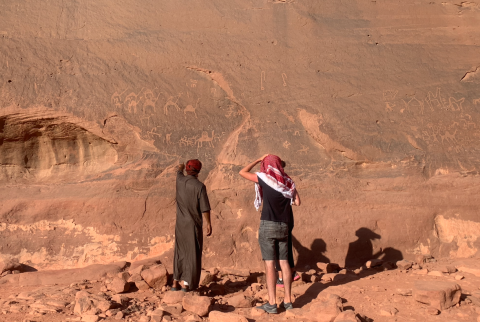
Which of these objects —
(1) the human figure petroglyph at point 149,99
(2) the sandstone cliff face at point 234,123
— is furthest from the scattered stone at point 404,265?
(1) the human figure petroglyph at point 149,99

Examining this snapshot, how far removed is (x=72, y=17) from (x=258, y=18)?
2571 mm

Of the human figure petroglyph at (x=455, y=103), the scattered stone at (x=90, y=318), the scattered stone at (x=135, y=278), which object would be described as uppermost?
the human figure petroglyph at (x=455, y=103)

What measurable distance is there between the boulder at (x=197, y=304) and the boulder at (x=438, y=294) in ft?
5.67

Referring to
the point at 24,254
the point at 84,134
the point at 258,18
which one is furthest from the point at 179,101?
the point at 24,254

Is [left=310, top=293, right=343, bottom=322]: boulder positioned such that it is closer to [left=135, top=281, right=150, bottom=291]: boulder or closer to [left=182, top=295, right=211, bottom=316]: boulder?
[left=182, top=295, right=211, bottom=316]: boulder

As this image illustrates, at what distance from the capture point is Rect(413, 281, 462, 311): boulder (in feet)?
12.0

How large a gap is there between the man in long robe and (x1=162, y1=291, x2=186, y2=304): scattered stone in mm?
152

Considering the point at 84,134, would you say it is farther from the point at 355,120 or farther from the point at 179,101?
the point at 355,120

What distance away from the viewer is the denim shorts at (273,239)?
3753 mm

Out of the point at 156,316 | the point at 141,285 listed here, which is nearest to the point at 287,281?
the point at 156,316

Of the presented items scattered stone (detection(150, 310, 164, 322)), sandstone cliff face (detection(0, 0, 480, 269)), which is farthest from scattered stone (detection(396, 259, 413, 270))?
scattered stone (detection(150, 310, 164, 322))

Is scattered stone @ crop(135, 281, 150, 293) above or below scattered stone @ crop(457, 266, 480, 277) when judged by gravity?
above

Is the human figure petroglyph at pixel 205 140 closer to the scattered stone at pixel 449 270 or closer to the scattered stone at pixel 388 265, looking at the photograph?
the scattered stone at pixel 388 265

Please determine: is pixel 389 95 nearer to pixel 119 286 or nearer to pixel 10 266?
pixel 119 286
